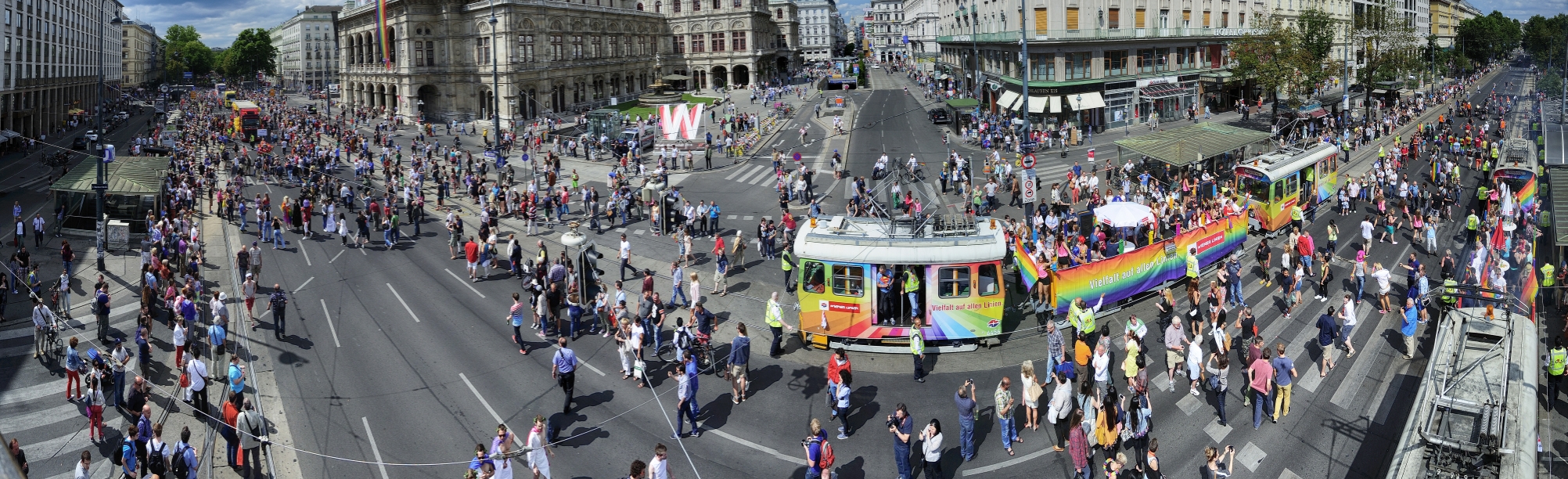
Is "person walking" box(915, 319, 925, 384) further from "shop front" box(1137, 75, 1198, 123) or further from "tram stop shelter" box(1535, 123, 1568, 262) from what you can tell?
"shop front" box(1137, 75, 1198, 123)

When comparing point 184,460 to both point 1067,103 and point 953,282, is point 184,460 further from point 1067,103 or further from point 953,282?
point 1067,103

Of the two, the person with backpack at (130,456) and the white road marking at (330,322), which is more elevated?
the white road marking at (330,322)

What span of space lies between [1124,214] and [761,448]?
14.8m

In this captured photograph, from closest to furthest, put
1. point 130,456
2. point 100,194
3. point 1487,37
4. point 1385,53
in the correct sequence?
1. point 130,456
2. point 100,194
3. point 1385,53
4. point 1487,37

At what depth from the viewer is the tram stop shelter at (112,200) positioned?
31688 mm

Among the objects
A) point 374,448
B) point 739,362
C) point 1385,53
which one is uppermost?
point 1385,53

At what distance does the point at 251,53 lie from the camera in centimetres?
15950

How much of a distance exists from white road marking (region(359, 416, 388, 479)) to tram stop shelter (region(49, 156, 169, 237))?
22222 millimetres

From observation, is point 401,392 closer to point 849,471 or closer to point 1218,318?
point 849,471

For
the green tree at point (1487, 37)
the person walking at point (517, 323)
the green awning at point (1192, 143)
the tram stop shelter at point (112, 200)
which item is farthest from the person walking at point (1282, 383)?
the green tree at point (1487, 37)

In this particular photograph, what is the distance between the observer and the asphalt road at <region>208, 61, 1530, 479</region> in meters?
14.6

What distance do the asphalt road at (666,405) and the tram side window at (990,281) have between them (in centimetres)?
151

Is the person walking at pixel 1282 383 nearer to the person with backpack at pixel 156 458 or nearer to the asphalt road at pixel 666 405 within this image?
the asphalt road at pixel 666 405

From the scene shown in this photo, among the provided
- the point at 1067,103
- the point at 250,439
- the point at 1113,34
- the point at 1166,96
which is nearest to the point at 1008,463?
the point at 250,439
